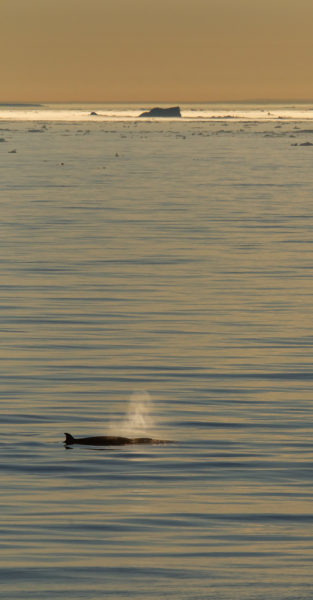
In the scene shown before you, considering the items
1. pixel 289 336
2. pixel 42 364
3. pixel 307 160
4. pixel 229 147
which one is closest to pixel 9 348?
pixel 42 364

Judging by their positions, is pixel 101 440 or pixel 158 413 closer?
pixel 101 440

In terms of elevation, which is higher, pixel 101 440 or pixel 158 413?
pixel 158 413

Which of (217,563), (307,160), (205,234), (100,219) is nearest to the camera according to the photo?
(217,563)

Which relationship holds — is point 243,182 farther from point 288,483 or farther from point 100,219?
point 288,483

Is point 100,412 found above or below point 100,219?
below

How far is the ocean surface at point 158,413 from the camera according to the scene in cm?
1091

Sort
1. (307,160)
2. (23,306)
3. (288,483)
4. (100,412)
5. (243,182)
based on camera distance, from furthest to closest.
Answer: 1. (307,160)
2. (243,182)
3. (23,306)
4. (100,412)
5. (288,483)

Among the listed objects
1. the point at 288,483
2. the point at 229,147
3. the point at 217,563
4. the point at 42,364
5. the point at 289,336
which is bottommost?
the point at 217,563

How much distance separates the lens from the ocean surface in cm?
1091

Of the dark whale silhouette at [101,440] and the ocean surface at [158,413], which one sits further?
the dark whale silhouette at [101,440]

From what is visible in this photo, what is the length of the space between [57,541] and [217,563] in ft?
4.32

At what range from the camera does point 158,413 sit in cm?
1644

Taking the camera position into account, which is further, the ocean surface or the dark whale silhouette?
the dark whale silhouette

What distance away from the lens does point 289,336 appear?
22016mm
